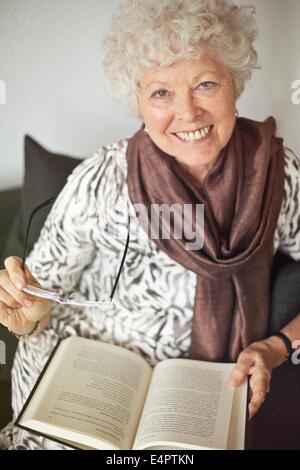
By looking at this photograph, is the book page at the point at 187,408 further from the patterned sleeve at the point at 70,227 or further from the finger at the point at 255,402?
the patterned sleeve at the point at 70,227

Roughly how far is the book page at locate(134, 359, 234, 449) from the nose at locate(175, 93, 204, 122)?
1.65 ft

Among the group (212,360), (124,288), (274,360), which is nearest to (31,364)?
(124,288)

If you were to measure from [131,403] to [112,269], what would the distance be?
1.04 feet

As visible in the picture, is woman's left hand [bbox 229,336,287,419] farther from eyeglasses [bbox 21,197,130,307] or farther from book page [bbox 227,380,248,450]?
eyeglasses [bbox 21,197,130,307]

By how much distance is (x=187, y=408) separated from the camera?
925mm

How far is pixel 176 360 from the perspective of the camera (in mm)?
1059

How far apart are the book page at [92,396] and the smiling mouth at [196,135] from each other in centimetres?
A: 46

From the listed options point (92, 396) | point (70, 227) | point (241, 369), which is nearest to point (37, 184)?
point (70, 227)

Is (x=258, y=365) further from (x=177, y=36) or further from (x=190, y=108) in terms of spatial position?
(x=177, y=36)

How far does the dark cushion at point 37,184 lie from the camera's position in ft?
3.58

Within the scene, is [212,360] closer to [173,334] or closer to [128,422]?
[173,334]

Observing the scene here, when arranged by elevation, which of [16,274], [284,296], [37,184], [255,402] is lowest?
[255,402]

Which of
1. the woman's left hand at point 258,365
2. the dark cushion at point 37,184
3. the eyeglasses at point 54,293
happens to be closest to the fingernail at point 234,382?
the woman's left hand at point 258,365

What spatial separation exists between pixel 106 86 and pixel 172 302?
48 centimetres
